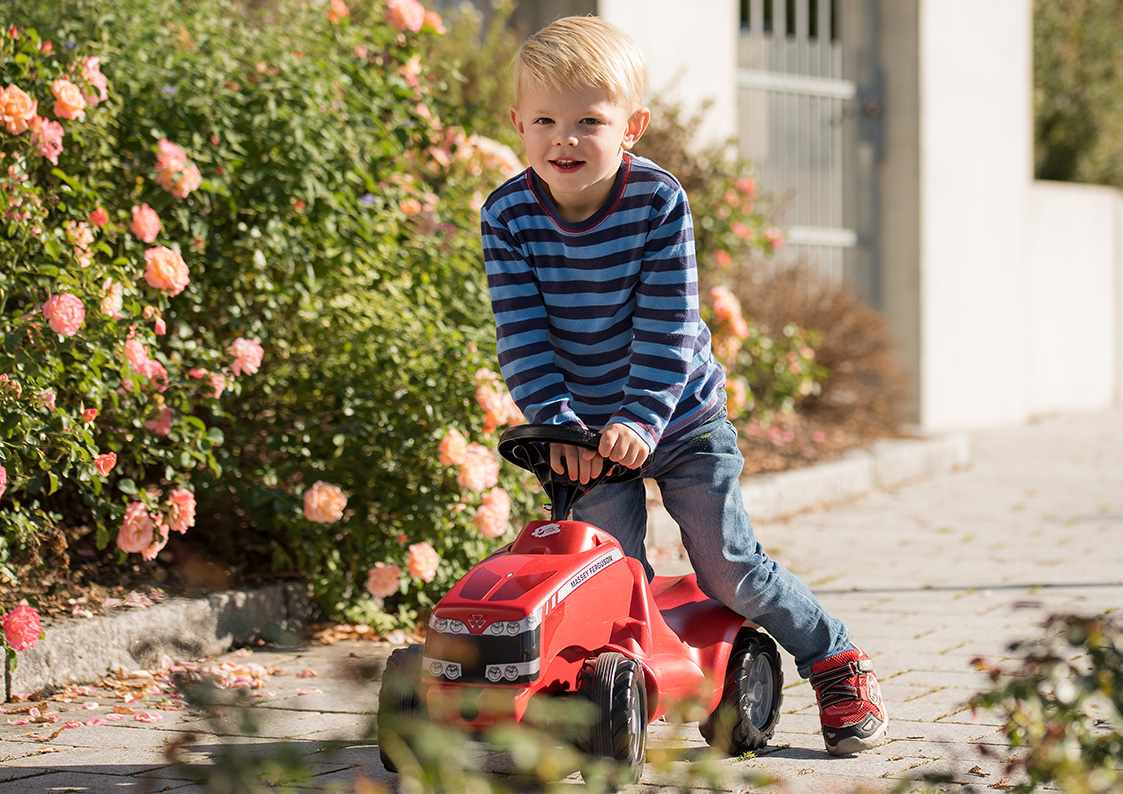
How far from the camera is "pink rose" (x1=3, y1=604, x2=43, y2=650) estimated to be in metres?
4.06

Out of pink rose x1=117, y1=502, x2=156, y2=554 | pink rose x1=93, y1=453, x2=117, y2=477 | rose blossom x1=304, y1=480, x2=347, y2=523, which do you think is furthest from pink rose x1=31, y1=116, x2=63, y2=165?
rose blossom x1=304, y1=480, x2=347, y2=523

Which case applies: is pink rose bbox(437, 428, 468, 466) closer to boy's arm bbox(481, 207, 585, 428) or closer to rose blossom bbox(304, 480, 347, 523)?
rose blossom bbox(304, 480, 347, 523)

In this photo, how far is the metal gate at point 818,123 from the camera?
11.6m

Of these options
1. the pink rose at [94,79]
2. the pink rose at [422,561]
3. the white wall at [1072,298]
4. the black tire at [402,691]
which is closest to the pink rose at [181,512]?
the pink rose at [422,561]

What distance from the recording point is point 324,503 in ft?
16.3

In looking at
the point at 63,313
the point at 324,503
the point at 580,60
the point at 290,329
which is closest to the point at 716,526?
the point at 580,60

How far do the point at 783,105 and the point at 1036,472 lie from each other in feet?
10.6

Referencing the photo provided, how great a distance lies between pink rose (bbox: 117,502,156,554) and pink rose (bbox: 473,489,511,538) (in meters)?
0.96

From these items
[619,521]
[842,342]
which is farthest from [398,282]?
[842,342]

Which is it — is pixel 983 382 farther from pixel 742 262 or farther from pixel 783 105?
pixel 742 262

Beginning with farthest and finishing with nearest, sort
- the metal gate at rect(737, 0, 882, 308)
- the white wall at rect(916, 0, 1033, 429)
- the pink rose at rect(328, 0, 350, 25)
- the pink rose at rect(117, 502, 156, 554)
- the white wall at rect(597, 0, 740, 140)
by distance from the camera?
1. the white wall at rect(916, 0, 1033, 429)
2. the metal gate at rect(737, 0, 882, 308)
3. the white wall at rect(597, 0, 740, 140)
4. the pink rose at rect(328, 0, 350, 25)
5. the pink rose at rect(117, 502, 156, 554)

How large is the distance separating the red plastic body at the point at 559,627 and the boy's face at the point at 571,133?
0.70m

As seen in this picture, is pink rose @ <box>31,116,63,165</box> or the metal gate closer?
pink rose @ <box>31,116,63,165</box>

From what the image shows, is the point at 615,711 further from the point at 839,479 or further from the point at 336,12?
the point at 839,479
